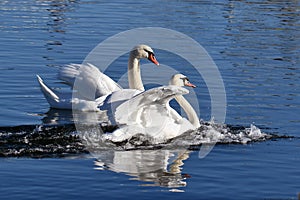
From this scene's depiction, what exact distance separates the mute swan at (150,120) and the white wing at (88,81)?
205cm

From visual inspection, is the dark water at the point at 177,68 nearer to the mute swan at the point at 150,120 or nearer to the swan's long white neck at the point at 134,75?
the mute swan at the point at 150,120

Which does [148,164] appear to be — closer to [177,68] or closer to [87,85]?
[87,85]

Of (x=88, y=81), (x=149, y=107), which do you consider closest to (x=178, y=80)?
(x=149, y=107)

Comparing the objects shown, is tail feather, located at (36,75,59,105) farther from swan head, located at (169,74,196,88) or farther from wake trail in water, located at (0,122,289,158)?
swan head, located at (169,74,196,88)

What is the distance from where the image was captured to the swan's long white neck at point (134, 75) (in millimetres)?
14844

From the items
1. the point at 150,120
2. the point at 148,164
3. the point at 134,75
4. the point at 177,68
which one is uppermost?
the point at 134,75

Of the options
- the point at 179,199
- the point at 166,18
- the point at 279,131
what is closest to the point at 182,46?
the point at 166,18

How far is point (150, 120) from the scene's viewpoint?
12.6 m

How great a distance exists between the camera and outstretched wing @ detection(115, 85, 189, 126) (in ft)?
36.5

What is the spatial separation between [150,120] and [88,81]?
251cm

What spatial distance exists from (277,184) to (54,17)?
1617 cm

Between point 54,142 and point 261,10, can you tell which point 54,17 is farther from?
point 54,142

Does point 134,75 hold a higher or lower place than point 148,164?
higher

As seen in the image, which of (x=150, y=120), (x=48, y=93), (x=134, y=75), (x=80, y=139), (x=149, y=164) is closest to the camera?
(x=149, y=164)
